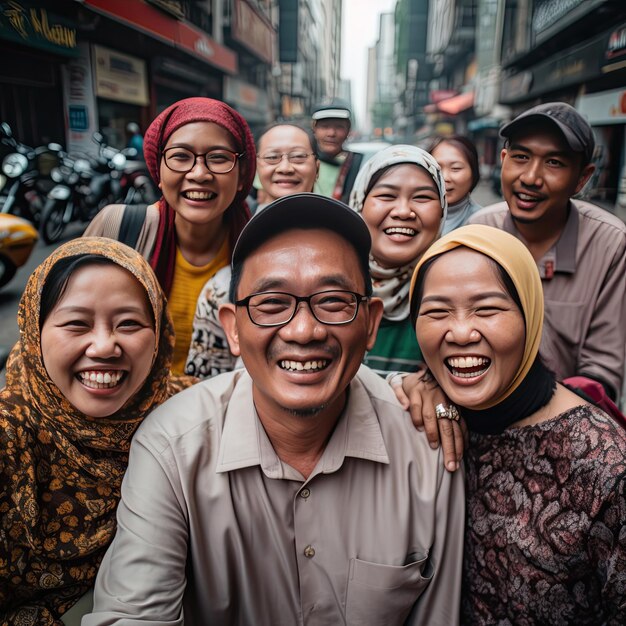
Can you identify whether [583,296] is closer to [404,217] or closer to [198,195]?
[404,217]

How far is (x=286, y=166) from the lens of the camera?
3.17 meters

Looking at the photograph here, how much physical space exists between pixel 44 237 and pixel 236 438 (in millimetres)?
6261

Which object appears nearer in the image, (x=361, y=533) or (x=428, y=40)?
(x=361, y=533)

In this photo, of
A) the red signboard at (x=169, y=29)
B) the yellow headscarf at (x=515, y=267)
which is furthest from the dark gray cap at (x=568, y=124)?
the red signboard at (x=169, y=29)

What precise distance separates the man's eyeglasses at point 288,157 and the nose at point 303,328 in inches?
76.5

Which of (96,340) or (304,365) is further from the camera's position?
(96,340)

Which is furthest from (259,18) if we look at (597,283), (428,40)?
(428,40)

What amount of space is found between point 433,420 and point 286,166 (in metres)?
2.03

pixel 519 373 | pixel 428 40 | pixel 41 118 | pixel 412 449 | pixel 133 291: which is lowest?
pixel 412 449

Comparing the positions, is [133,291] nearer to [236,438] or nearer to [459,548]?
[236,438]

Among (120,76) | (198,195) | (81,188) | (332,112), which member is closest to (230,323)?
(198,195)

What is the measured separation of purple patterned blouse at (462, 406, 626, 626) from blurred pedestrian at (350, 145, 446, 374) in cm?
75

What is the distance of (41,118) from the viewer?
7.64 m

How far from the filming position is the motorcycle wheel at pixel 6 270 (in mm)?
5430
